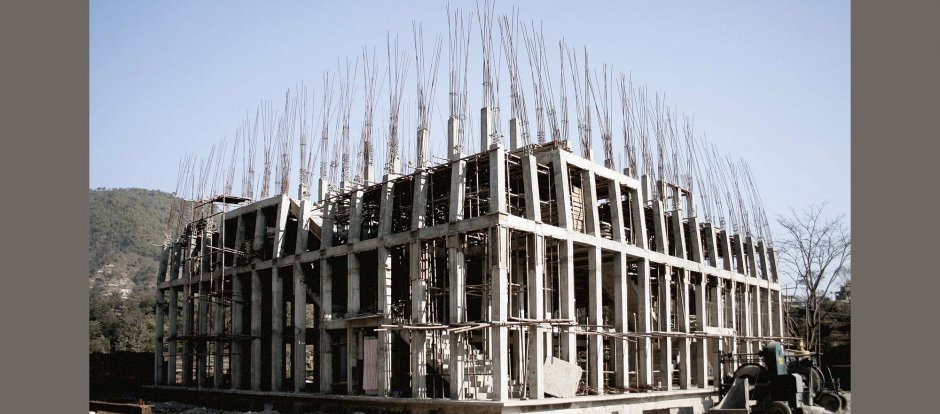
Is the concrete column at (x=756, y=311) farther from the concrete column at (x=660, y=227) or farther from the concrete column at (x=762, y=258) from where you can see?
the concrete column at (x=660, y=227)

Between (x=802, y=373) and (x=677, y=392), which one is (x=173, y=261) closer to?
(x=677, y=392)


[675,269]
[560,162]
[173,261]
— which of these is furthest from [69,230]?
[173,261]

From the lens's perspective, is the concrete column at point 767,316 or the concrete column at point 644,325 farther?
the concrete column at point 767,316

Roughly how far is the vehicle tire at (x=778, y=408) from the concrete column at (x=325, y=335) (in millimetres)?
13879

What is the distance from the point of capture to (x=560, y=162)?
973 inches

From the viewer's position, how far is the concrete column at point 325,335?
27125 millimetres

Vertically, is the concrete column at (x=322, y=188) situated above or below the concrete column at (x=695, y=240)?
above

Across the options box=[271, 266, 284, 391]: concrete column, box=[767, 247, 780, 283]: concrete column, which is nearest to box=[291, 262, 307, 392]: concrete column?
box=[271, 266, 284, 391]: concrete column

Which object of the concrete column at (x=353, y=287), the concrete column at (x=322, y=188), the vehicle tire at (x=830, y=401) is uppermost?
the concrete column at (x=322, y=188)

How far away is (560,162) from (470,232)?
12.5 feet

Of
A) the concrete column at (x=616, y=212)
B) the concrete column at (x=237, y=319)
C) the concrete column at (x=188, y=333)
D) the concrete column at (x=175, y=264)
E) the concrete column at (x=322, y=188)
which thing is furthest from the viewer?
the concrete column at (x=175, y=264)

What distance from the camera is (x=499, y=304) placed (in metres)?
21.7

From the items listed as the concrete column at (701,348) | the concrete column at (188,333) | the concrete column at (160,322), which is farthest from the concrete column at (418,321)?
the concrete column at (160,322)

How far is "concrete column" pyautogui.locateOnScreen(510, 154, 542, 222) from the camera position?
76.4ft
